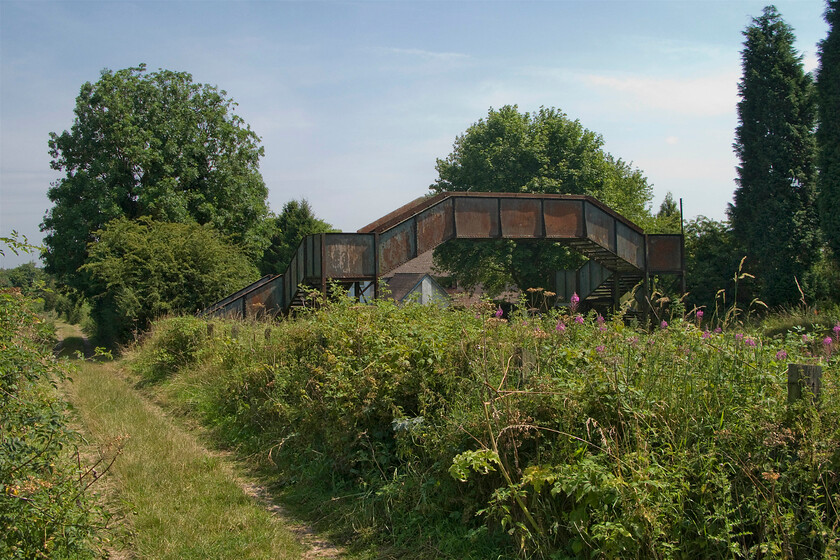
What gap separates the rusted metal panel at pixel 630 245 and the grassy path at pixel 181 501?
18.3 metres

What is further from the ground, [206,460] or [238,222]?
[238,222]

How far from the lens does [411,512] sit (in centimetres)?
564

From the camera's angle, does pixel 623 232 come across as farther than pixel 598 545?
Yes

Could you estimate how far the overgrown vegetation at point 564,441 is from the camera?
4086mm

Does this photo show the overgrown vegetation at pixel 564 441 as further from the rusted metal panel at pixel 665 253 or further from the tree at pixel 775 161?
the tree at pixel 775 161

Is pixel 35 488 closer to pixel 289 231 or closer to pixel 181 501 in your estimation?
pixel 181 501

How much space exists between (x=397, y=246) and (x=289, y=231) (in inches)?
1234

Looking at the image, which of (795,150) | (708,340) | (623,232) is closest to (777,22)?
(795,150)

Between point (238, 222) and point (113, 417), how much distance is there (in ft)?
88.9

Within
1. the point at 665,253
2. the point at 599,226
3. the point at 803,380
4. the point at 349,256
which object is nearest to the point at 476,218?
the point at 349,256

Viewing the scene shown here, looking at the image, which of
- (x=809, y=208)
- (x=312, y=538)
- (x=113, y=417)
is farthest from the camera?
(x=809, y=208)

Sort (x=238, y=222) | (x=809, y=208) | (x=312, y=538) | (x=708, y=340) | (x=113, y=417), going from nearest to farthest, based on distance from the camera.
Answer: (x=708, y=340) → (x=312, y=538) → (x=113, y=417) → (x=809, y=208) → (x=238, y=222)

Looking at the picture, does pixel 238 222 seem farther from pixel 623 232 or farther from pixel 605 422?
pixel 605 422

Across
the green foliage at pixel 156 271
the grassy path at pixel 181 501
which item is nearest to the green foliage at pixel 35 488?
the grassy path at pixel 181 501
